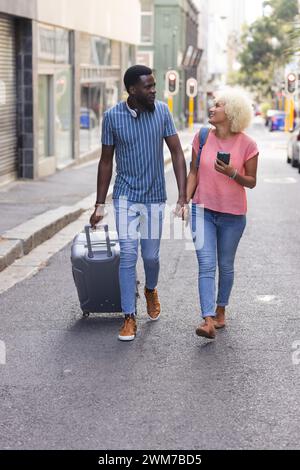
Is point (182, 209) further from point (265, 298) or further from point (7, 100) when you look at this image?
point (7, 100)

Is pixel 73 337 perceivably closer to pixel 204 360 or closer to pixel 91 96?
pixel 204 360

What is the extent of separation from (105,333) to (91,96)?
67.4 feet

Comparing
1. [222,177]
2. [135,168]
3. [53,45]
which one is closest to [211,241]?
[222,177]

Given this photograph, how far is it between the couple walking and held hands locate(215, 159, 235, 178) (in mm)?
11

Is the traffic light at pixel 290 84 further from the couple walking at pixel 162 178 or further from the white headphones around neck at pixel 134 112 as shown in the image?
the white headphones around neck at pixel 134 112

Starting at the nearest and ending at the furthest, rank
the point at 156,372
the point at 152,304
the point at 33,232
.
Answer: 1. the point at 156,372
2. the point at 152,304
3. the point at 33,232

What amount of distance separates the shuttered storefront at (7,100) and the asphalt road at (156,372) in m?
9.33

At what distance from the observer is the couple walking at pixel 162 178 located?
22.0ft

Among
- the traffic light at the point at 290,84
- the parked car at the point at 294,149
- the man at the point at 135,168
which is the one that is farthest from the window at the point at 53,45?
the traffic light at the point at 290,84

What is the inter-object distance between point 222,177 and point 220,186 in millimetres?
66

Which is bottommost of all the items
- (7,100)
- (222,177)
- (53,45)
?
(7,100)

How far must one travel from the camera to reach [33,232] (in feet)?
37.7

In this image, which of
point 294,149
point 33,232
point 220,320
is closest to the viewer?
point 220,320

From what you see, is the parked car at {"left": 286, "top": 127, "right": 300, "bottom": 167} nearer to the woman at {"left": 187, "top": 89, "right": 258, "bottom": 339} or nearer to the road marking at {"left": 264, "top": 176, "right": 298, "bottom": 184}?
the road marking at {"left": 264, "top": 176, "right": 298, "bottom": 184}
